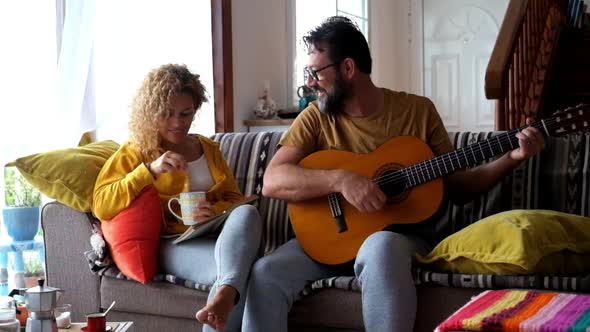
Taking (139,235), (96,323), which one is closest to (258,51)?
(139,235)

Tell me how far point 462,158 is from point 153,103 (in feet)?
3.07

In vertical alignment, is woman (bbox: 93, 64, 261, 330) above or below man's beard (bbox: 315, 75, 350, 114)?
below

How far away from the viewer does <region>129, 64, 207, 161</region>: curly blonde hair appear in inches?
100

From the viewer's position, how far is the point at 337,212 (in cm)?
238

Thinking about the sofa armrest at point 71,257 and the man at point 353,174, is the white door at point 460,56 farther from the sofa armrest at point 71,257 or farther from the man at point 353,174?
the sofa armrest at point 71,257

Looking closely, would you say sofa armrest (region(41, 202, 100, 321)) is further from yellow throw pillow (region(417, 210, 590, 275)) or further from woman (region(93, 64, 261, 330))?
yellow throw pillow (region(417, 210, 590, 275))

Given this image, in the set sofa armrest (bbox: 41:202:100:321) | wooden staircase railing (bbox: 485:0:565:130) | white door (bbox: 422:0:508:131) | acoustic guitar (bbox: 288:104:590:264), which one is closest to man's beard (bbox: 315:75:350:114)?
acoustic guitar (bbox: 288:104:590:264)

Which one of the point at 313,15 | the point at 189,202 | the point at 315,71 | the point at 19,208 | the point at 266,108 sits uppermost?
the point at 313,15

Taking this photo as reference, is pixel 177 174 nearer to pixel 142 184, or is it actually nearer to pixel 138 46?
pixel 142 184

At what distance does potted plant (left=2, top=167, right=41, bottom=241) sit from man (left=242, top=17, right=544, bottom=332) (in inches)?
46.3

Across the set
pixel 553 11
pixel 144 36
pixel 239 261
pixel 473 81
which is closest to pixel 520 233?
pixel 239 261

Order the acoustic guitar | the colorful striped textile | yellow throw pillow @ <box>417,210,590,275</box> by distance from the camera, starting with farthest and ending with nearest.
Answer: the acoustic guitar
yellow throw pillow @ <box>417,210,590,275</box>
the colorful striped textile

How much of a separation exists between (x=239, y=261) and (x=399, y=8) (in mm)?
4878

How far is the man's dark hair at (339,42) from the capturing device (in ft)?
8.40
